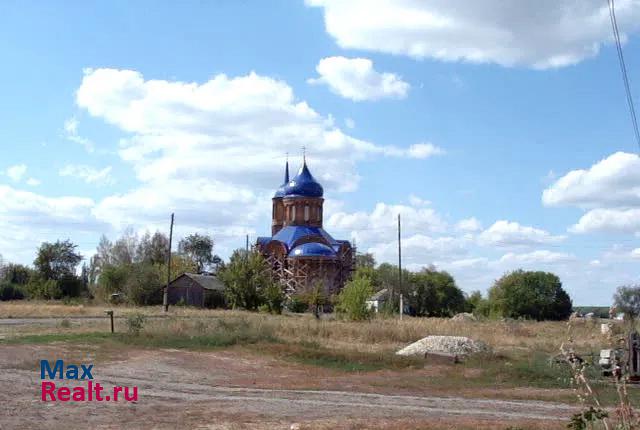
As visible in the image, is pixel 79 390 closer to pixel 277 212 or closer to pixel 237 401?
pixel 237 401

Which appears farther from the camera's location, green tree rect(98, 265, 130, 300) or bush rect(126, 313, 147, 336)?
green tree rect(98, 265, 130, 300)

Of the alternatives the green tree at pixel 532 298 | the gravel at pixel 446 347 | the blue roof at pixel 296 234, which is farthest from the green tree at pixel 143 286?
the gravel at pixel 446 347

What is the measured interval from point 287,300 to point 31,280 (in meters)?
29.4

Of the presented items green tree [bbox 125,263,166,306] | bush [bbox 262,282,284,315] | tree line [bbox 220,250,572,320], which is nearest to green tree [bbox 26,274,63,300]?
green tree [bbox 125,263,166,306]

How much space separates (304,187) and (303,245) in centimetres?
868

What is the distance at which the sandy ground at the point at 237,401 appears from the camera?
12.3m

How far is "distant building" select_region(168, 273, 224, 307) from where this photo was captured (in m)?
72.8

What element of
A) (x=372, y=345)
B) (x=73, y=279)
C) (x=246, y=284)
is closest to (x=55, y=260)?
(x=73, y=279)

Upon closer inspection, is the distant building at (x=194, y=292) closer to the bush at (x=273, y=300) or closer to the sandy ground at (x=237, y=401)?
the bush at (x=273, y=300)

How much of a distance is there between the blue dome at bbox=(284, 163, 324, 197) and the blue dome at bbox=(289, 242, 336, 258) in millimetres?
8129

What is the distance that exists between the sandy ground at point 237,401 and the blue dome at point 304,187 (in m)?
58.2

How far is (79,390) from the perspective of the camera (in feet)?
51.0

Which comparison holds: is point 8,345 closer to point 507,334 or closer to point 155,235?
point 507,334

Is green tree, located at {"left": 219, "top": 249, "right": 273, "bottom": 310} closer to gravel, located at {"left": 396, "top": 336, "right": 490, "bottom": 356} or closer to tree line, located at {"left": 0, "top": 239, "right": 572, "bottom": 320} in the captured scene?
tree line, located at {"left": 0, "top": 239, "right": 572, "bottom": 320}
